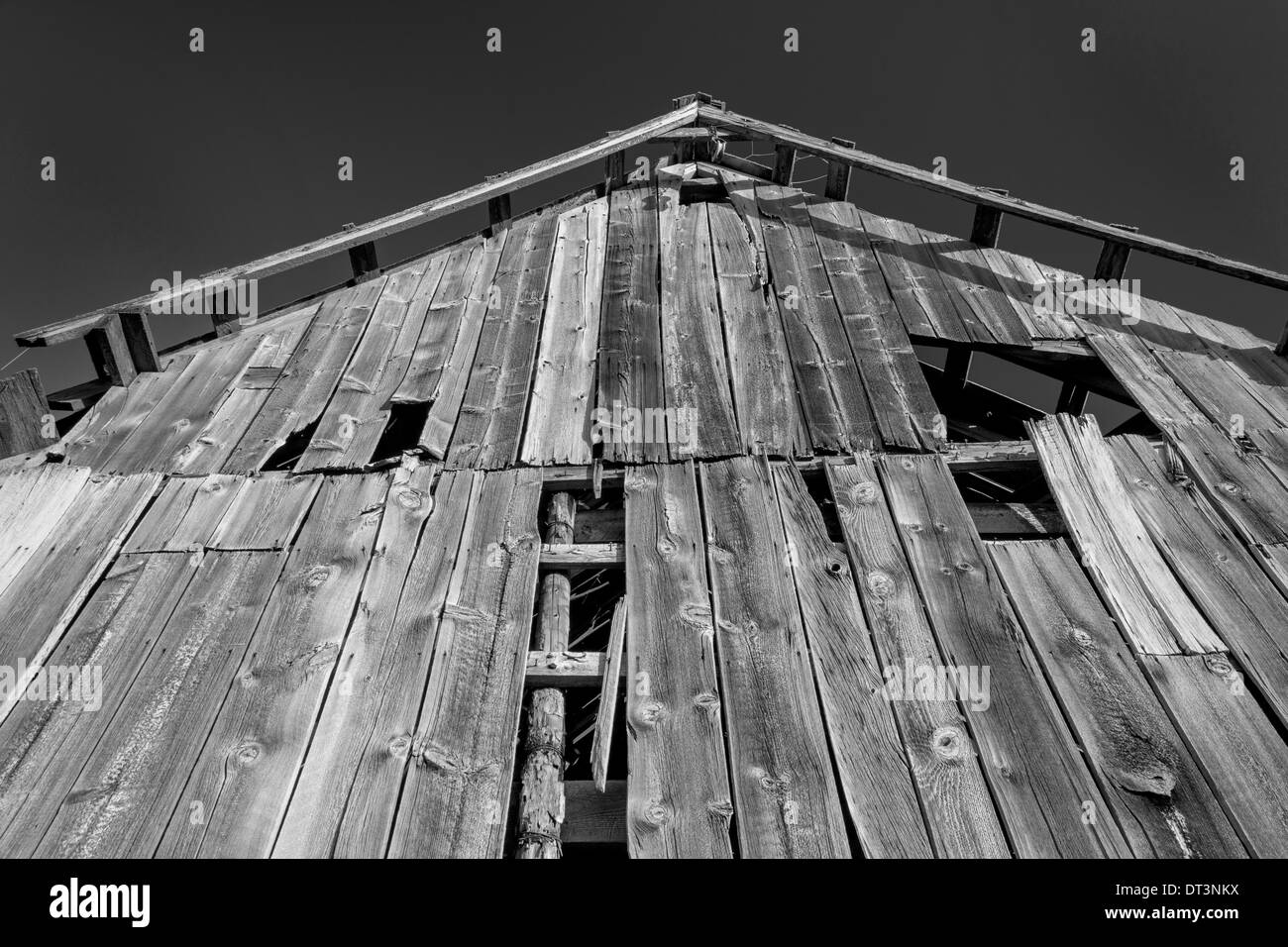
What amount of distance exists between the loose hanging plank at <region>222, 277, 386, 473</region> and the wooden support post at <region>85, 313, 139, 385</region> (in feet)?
3.35

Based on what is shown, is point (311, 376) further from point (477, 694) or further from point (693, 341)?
point (477, 694)

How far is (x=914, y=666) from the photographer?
10.5 ft

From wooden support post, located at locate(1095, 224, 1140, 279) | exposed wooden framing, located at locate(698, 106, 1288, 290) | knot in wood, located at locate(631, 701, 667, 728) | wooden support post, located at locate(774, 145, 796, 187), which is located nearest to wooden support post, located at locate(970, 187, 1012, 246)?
exposed wooden framing, located at locate(698, 106, 1288, 290)

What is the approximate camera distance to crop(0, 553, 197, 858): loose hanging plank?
113 inches

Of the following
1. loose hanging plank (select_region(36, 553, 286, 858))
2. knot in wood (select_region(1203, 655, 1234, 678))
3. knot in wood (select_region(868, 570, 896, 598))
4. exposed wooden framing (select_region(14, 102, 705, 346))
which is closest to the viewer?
loose hanging plank (select_region(36, 553, 286, 858))

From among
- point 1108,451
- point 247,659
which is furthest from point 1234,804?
point 247,659

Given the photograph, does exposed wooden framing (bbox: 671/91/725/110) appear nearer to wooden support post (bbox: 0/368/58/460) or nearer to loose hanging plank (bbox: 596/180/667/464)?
loose hanging plank (bbox: 596/180/667/464)

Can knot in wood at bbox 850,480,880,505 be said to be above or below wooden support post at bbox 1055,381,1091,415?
above

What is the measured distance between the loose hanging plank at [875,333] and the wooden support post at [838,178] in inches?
3.9

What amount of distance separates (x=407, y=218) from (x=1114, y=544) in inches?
207

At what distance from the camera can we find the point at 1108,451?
437 cm

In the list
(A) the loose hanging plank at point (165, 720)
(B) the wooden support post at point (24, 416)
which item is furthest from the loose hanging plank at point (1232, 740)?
(B) the wooden support post at point (24, 416)

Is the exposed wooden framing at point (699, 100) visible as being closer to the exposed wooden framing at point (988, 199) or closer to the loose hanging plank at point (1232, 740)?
Answer: the exposed wooden framing at point (988, 199)
